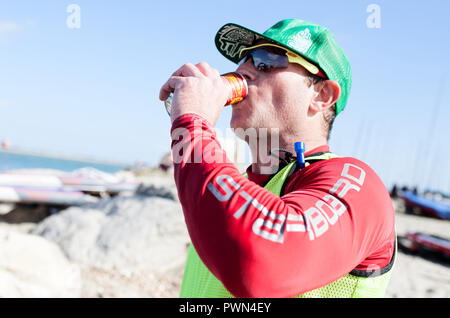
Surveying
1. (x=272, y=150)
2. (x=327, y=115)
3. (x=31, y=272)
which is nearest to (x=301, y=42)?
(x=327, y=115)

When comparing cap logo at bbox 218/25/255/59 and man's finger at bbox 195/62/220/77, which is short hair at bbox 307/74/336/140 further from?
man's finger at bbox 195/62/220/77

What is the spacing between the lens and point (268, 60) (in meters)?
1.64

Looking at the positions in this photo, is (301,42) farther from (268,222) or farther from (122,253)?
(122,253)

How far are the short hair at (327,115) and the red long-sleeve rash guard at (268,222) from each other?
64cm

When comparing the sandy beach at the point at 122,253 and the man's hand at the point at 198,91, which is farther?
the sandy beach at the point at 122,253

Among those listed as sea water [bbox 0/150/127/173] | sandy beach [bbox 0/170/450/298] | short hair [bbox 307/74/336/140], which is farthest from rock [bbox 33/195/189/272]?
sea water [bbox 0/150/127/173]

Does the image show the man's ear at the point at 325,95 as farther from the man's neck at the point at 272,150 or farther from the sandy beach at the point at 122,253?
the sandy beach at the point at 122,253

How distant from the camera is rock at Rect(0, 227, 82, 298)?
3.92 meters

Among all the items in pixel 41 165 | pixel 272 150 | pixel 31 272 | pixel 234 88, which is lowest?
pixel 41 165

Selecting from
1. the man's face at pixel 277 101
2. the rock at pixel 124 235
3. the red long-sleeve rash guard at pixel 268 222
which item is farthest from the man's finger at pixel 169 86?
the rock at pixel 124 235

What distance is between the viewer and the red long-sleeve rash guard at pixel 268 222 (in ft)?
3.01

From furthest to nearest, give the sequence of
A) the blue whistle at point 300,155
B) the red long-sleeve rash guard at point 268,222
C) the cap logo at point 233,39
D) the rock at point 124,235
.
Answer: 1. the rock at point 124,235
2. the cap logo at point 233,39
3. the blue whistle at point 300,155
4. the red long-sleeve rash guard at point 268,222

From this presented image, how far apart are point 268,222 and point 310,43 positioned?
99 cm

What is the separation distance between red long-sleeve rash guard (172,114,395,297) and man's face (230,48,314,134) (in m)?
0.53
